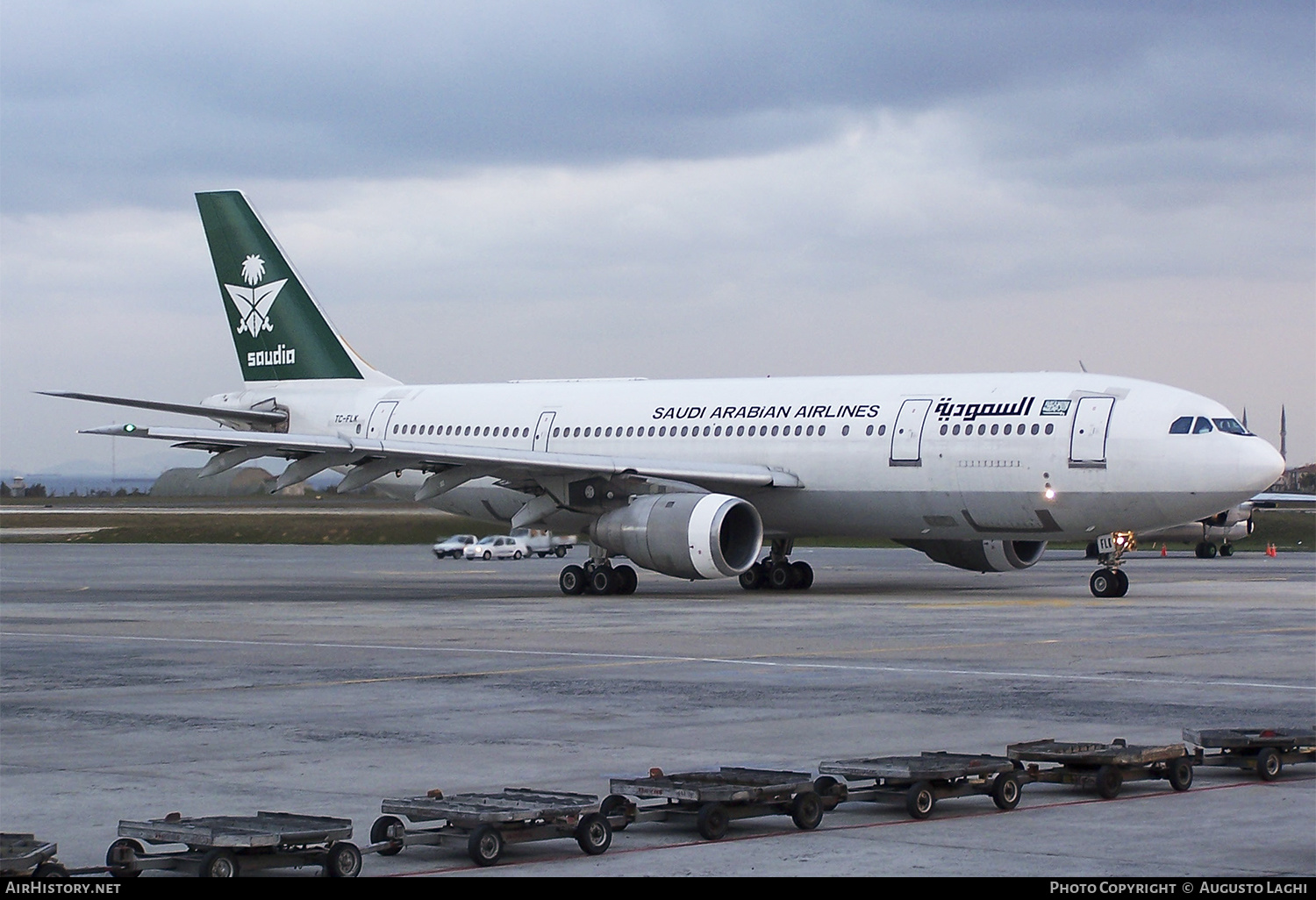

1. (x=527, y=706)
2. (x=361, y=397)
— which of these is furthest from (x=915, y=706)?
(x=361, y=397)

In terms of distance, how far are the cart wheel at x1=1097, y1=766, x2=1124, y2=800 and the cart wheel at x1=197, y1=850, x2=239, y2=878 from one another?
490 centimetres

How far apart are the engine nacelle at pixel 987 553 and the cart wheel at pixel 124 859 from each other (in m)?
26.5

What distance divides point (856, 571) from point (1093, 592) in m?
12.0

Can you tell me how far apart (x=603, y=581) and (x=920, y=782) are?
74.2 ft

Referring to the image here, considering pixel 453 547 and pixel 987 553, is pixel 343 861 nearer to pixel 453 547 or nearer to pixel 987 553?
pixel 987 553

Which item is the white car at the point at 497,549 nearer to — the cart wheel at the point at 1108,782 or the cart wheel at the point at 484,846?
the cart wheel at the point at 1108,782

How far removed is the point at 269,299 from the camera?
1559 inches

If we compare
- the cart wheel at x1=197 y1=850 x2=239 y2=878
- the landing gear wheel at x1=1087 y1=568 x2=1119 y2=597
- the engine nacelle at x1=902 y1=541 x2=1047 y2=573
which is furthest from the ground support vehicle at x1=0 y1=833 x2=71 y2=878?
the engine nacelle at x1=902 y1=541 x2=1047 y2=573

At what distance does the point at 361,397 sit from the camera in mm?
38812

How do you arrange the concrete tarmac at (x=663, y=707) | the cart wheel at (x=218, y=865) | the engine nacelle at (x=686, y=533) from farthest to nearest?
1. the engine nacelle at (x=686, y=533)
2. the concrete tarmac at (x=663, y=707)
3. the cart wheel at (x=218, y=865)

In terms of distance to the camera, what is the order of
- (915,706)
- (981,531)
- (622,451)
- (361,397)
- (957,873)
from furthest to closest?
(361,397)
(622,451)
(981,531)
(915,706)
(957,873)

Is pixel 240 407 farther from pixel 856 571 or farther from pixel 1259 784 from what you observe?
pixel 1259 784

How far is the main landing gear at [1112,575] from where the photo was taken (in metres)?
29.1

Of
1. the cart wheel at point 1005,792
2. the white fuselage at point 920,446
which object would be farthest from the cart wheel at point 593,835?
the white fuselage at point 920,446
